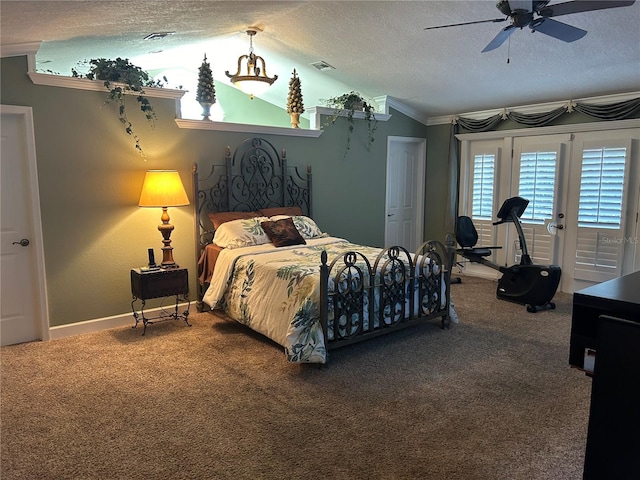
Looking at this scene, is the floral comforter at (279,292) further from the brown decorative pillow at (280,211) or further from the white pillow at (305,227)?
the brown decorative pillow at (280,211)

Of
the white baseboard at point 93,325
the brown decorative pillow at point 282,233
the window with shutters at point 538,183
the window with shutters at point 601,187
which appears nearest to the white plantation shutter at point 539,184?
the window with shutters at point 538,183

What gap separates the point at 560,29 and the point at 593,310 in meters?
2.08

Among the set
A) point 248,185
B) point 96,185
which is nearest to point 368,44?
point 248,185

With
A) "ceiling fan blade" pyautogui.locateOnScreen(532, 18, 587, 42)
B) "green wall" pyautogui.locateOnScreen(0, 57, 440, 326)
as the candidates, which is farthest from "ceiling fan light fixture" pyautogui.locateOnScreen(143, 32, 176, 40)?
"ceiling fan blade" pyautogui.locateOnScreen(532, 18, 587, 42)

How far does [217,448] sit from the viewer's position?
8.13 feet

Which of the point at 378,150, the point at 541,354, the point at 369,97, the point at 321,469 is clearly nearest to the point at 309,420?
the point at 321,469

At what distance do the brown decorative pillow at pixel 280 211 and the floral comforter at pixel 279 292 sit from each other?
1.99 ft

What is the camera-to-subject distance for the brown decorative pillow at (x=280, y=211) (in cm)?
521

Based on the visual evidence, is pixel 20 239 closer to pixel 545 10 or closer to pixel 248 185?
pixel 248 185

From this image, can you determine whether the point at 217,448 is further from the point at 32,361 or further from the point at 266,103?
the point at 266,103

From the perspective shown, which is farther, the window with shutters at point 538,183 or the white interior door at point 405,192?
the white interior door at point 405,192

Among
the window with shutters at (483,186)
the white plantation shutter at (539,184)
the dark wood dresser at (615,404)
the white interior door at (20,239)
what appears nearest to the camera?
the dark wood dresser at (615,404)

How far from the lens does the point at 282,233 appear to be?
474 centimetres

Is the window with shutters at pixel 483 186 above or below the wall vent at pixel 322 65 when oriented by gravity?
below
